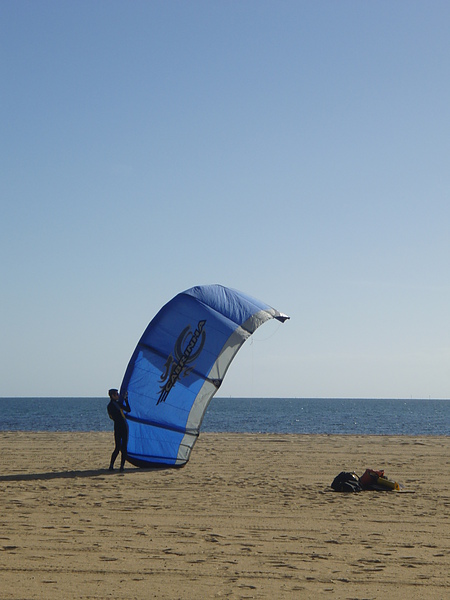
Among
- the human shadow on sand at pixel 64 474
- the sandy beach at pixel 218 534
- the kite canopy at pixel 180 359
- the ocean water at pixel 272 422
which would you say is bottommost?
the ocean water at pixel 272 422

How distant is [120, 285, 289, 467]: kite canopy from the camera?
453 inches

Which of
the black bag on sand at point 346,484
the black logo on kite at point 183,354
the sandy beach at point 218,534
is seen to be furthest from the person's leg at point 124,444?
the black bag on sand at point 346,484

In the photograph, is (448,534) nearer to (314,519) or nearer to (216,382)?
(314,519)

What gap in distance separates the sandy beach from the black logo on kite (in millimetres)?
1620

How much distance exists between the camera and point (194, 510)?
7.78 meters

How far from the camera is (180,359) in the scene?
11.6m

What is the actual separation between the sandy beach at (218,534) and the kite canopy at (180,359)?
86 cm

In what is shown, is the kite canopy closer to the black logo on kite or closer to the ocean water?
the black logo on kite

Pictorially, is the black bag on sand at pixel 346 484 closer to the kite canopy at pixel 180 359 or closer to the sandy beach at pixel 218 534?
the sandy beach at pixel 218 534

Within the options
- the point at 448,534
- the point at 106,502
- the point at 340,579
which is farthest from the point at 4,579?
the point at 448,534

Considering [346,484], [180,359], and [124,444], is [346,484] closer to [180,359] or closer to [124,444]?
[180,359]

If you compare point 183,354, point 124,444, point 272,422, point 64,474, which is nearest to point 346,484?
point 183,354

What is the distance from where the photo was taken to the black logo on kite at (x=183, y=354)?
37.9ft

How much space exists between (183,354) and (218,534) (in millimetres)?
5298
